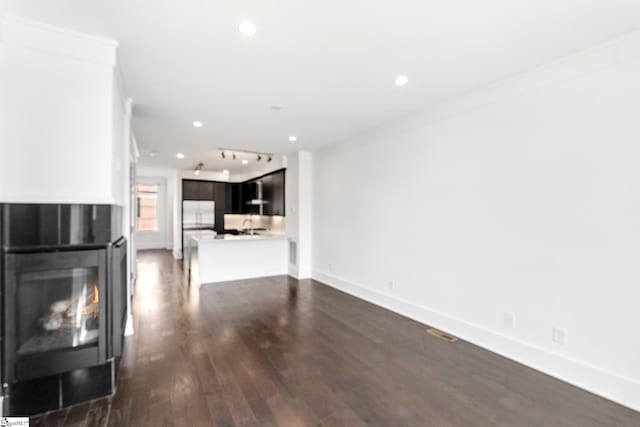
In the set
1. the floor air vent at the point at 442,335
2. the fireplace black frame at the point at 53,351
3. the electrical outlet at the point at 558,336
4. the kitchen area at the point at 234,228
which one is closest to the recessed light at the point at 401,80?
the electrical outlet at the point at 558,336

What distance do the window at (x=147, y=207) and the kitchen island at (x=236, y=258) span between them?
516cm

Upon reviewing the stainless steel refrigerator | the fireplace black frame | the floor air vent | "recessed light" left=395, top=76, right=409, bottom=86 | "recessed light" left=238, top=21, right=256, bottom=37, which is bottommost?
the floor air vent

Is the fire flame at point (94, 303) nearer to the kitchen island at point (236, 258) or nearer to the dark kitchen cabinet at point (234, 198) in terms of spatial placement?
the kitchen island at point (236, 258)

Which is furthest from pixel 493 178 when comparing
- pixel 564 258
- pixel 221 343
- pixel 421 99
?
pixel 221 343

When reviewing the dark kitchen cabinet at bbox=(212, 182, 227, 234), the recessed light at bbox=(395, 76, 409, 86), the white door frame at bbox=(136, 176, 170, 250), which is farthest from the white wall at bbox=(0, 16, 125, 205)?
the white door frame at bbox=(136, 176, 170, 250)

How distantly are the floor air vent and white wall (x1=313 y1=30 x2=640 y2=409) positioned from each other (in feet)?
0.32

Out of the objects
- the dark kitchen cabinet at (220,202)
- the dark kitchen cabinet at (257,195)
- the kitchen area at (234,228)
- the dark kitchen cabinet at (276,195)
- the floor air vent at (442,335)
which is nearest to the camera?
the floor air vent at (442,335)

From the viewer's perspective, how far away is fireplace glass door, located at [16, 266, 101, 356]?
2.00 metres

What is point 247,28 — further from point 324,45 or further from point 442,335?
point 442,335

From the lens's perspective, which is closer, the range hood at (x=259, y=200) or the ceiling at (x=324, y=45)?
the ceiling at (x=324, y=45)

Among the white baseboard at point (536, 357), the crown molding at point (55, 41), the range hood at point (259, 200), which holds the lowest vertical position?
the white baseboard at point (536, 357)

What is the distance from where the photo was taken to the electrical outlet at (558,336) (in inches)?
100

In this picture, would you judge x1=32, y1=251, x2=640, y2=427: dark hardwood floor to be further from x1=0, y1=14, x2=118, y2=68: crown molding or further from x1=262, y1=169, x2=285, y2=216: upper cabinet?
x1=262, y1=169, x2=285, y2=216: upper cabinet

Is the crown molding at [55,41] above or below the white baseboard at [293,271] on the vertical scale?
above
